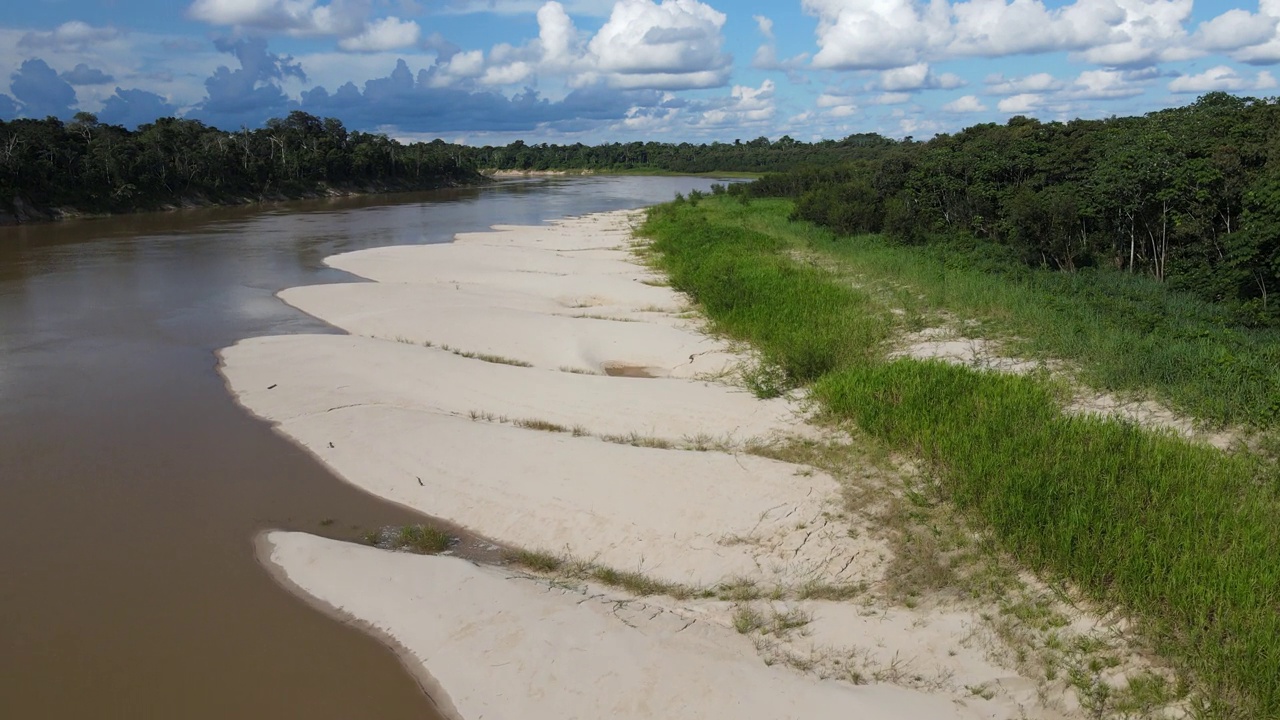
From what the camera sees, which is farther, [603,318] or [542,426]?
[603,318]

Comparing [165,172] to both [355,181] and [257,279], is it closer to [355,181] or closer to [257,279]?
[355,181]

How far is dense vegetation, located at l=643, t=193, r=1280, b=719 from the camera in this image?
565 cm

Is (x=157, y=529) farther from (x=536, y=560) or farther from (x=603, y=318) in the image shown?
(x=603, y=318)

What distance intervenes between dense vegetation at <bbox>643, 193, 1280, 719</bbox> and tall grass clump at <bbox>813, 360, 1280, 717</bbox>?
13mm

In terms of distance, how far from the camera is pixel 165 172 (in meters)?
58.2

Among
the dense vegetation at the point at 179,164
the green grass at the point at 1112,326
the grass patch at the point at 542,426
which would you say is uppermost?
the dense vegetation at the point at 179,164

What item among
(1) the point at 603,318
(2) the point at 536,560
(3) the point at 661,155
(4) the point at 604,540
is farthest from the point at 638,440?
(3) the point at 661,155

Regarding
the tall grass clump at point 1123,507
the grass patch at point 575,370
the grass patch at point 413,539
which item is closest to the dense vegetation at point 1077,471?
the tall grass clump at point 1123,507

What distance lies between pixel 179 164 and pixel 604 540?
6278 centimetres

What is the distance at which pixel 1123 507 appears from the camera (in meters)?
7.15

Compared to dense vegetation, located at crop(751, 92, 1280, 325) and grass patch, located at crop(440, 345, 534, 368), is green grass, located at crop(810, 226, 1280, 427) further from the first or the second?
grass patch, located at crop(440, 345, 534, 368)

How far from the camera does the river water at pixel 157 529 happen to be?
21.6ft

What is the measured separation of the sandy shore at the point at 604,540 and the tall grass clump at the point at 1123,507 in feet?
3.09

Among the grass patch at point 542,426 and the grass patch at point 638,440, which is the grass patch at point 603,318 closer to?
the grass patch at point 542,426
